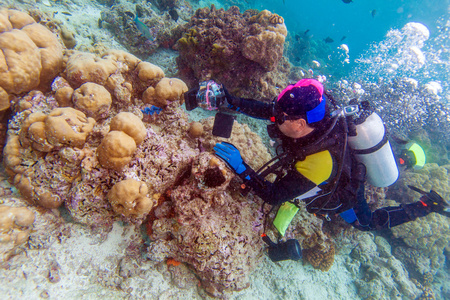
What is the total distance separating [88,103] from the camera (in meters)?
2.43

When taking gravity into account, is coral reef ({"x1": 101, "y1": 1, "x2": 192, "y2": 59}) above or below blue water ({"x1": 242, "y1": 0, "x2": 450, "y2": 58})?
below

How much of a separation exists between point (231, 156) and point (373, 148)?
8.50ft

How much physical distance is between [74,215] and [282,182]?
2.69 metres

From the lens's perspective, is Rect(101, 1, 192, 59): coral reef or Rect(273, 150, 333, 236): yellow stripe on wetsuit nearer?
Rect(273, 150, 333, 236): yellow stripe on wetsuit

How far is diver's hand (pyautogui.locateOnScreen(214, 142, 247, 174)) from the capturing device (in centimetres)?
266

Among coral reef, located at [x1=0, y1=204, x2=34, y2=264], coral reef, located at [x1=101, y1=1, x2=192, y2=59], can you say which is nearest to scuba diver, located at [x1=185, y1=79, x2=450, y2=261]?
coral reef, located at [x1=0, y1=204, x2=34, y2=264]

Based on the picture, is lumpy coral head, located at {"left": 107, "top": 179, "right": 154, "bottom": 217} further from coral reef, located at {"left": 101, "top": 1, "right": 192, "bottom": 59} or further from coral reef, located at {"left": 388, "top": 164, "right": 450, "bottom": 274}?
coral reef, located at {"left": 388, "top": 164, "right": 450, "bottom": 274}

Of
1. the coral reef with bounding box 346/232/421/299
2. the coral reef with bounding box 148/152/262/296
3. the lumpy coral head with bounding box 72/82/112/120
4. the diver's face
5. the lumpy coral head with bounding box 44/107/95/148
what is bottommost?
the coral reef with bounding box 346/232/421/299

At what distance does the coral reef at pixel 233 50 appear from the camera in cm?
436

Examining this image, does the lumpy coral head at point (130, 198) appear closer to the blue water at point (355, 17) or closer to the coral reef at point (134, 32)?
the coral reef at point (134, 32)

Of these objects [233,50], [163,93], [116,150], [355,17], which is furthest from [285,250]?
[355,17]

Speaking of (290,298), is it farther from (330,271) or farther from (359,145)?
(359,145)

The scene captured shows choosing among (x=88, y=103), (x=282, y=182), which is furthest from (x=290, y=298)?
(x=88, y=103)

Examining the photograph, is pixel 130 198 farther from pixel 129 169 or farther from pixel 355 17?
pixel 355 17
